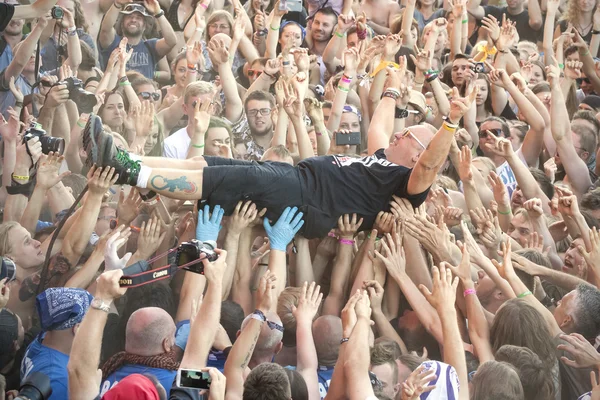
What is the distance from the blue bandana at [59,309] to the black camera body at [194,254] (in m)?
0.65

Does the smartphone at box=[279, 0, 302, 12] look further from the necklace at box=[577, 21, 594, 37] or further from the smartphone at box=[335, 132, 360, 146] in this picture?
the necklace at box=[577, 21, 594, 37]

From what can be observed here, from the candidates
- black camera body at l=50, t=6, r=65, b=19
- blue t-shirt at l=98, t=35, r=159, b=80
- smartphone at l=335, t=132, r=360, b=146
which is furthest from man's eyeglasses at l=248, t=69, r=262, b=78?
smartphone at l=335, t=132, r=360, b=146

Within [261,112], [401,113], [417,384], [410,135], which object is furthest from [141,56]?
[417,384]

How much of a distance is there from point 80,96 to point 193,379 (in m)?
4.04

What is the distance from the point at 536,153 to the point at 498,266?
8.39ft

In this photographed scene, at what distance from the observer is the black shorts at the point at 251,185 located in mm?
5578

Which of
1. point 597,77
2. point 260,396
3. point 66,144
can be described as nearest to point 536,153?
point 597,77

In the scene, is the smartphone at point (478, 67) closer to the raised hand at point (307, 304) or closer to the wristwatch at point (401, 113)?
the wristwatch at point (401, 113)

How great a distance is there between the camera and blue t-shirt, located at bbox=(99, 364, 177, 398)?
4504 mm

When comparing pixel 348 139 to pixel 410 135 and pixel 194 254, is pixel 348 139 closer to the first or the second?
pixel 410 135

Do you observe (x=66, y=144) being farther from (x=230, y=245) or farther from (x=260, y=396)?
(x=260, y=396)

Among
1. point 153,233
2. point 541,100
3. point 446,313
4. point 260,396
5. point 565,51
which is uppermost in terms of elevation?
point 565,51

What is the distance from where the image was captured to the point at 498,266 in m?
5.37

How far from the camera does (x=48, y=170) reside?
597 centimetres
